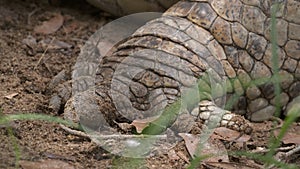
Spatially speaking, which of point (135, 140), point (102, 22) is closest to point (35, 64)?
point (102, 22)

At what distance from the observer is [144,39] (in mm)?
2975

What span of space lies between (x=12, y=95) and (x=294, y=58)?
1219 mm

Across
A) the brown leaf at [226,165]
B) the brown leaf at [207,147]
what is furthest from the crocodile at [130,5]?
the brown leaf at [226,165]

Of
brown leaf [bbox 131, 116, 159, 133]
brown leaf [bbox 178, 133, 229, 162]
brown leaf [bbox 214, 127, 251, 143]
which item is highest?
brown leaf [bbox 131, 116, 159, 133]

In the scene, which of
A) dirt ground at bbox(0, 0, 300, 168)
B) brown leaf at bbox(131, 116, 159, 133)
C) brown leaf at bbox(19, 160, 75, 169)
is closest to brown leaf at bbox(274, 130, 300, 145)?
dirt ground at bbox(0, 0, 300, 168)

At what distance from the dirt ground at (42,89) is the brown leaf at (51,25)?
0.08ft

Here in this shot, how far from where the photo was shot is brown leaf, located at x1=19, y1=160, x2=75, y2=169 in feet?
7.27

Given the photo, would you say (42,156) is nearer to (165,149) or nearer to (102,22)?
(165,149)

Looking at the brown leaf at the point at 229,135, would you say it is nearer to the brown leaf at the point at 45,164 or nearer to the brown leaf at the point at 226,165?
the brown leaf at the point at 226,165

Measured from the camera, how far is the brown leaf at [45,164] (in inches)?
87.3

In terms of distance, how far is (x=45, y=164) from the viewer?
2.25 meters

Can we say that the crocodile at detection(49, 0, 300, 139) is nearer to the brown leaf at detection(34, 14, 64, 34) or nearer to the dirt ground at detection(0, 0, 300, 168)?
the dirt ground at detection(0, 0, 300, 168)

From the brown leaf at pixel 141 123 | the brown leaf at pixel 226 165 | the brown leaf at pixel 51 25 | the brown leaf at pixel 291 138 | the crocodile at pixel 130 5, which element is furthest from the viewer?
the brown leaf at pixel 51 25

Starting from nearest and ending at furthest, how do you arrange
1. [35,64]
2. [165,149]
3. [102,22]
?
[165,149]
[35,64]
[102,22]
